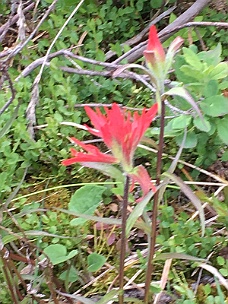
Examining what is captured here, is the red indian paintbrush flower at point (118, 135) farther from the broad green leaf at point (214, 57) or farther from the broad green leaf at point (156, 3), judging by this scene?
the broad green leaf at point (156, 3)

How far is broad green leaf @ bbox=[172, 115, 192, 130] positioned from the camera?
1123mm

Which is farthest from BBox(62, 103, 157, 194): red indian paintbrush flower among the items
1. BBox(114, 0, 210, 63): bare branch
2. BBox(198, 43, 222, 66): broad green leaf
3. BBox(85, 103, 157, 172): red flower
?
BBox(114, 0, 210, 63): bare branch

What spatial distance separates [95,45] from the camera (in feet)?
5.03

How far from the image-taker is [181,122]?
3.71 feet

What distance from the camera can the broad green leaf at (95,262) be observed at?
41.4 inches

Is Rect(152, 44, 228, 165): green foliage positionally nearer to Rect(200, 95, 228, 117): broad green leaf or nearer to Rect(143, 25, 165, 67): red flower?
Rect(200, 95, 228, 117): broad green leaf

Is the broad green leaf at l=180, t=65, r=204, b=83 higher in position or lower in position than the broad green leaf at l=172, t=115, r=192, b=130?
higher

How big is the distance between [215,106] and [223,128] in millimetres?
62

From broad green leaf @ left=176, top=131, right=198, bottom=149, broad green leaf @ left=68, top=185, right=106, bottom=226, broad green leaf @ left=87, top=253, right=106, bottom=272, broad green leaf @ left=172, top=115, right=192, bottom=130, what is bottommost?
broad green leaf @ left=87, top=253, right=106, bottom=272

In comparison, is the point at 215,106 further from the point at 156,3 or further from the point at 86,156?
the point at 156,3

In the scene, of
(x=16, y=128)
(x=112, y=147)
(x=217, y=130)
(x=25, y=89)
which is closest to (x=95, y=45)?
(x=25, y=89)

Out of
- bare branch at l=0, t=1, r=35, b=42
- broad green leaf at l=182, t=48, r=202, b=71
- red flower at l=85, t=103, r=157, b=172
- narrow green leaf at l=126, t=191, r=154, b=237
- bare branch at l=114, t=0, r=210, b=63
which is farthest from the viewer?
bare branch at l=0, t=1, r=35, b=42

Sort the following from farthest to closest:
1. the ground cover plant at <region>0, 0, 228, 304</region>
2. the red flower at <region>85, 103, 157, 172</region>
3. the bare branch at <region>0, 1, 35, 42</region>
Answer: the bare branch at <region>0, 1, 35, 42</region> → the ground cover plant at <region>0, 0, 228, 304</region> → the red flower at <region>85, 103, 157, 172</region>

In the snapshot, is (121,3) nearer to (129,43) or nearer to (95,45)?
(129,43)
